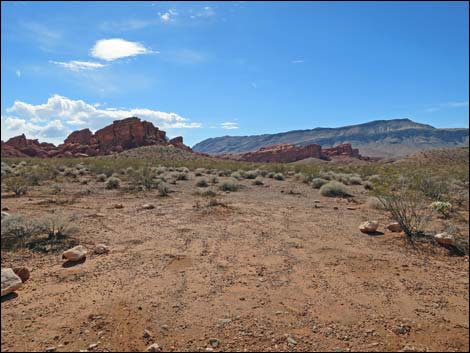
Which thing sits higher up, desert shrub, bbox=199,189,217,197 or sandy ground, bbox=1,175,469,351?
desert shrub, bbox=199,189,217,197

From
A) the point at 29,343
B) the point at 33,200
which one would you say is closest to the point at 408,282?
the point at 29,343

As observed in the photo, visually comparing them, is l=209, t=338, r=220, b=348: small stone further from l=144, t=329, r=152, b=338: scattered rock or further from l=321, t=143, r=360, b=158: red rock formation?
l=321, t=143, r=360, b=158: red rock formation

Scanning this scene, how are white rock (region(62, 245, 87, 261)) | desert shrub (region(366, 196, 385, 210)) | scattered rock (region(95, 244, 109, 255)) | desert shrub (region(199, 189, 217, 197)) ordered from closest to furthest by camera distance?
white rock (region(62, 245, 87, 261))
scattered rock (region(95, 244, 109, 255))
desert shrub (region(366, 196, 385, 210))
desert shrub (region(199, 189, 217, 197))

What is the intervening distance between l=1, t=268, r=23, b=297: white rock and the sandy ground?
12 cm

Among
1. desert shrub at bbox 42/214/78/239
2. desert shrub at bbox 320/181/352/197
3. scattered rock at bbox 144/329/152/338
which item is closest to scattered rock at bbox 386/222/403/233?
scattered rock at bbox 144/329/152/338

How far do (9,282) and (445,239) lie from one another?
810 centimetres

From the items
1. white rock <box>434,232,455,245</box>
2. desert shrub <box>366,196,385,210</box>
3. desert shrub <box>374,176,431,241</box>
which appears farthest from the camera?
desert shrub <box>366,196,385,210</box>

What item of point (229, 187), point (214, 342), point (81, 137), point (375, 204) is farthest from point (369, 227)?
point (81, 137)

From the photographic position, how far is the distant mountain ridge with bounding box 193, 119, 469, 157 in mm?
132250

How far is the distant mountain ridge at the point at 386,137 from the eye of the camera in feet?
434

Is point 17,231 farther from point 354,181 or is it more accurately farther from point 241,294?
point 354,181

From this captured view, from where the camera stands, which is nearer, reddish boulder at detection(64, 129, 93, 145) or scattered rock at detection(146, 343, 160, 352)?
scattered rock at detection(146, 343, 160, 352)

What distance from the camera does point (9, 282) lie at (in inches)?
180

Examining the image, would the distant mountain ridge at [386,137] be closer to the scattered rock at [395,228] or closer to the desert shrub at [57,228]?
the scattered rock at [395,228]
